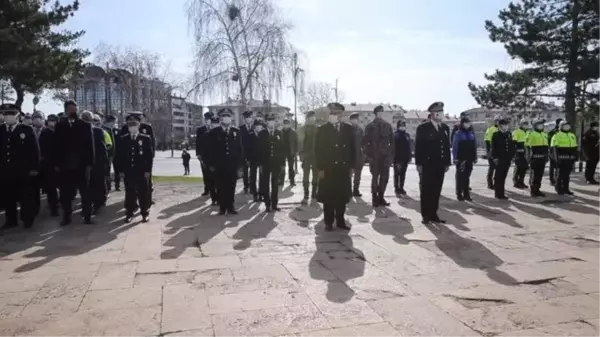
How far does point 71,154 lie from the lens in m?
7.85

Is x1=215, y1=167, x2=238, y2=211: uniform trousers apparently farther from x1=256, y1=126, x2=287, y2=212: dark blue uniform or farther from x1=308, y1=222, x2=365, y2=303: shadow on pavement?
x1=308, y1=222, x2=365, y2=303: shadow on pavement

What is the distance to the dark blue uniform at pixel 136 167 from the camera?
8172mm

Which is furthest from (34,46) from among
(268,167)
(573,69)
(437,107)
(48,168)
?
(573,69)

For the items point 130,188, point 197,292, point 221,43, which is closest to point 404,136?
point 130,188

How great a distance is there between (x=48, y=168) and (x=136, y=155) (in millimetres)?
1880

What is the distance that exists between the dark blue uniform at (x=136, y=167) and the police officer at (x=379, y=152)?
4686 mm

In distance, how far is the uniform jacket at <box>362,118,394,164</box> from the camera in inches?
405

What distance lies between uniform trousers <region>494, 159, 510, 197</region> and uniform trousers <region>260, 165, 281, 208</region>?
540 centimetres

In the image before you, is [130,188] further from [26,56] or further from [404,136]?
[26,56]

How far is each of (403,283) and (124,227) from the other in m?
5.09

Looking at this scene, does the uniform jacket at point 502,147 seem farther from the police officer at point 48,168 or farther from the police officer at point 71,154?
the police officer at point 48,168

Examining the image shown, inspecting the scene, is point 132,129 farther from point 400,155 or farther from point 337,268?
point 400,155

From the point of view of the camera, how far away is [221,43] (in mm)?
24797

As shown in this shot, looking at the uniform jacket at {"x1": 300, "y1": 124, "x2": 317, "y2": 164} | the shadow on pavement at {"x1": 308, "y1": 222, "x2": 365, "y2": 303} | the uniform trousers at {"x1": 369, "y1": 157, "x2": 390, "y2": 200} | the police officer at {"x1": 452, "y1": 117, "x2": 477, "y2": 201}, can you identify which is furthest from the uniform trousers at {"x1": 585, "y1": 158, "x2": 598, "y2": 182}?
the shadow on pavement at {"x1": 308, "y1": 222, "x2": 365, "y2": 303}
